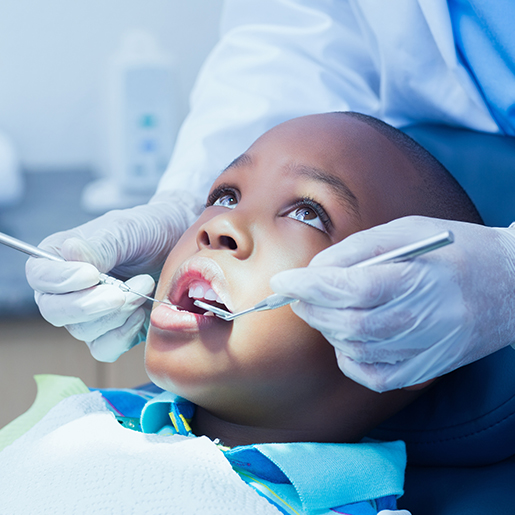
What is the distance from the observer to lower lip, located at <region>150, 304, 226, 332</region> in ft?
2.46

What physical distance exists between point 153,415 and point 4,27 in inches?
69.4

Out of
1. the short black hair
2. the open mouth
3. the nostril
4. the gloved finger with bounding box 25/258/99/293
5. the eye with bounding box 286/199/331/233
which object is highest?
the short black hair

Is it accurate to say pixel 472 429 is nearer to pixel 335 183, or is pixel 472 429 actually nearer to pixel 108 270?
pixel 335 183

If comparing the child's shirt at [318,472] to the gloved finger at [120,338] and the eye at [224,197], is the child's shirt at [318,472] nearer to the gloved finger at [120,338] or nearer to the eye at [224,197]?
the gloved finger at [120,338]

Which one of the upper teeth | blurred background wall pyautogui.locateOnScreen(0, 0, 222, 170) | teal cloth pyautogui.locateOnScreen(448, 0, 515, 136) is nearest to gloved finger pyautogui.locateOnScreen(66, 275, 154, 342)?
the upper teeth

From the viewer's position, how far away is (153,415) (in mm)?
857

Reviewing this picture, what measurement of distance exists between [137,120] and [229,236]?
4.17 feet

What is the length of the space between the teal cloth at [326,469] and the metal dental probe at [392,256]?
0.17 metres

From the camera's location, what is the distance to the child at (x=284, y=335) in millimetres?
733

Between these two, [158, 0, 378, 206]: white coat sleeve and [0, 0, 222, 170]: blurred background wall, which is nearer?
[158, 0, 378, 206]: white coat sleeve

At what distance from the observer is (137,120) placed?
191 centimetres

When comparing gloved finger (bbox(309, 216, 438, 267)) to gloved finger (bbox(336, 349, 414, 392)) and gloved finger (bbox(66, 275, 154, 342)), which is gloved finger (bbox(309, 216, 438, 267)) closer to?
gloved finger (bbox(336, 349, 414, 392))

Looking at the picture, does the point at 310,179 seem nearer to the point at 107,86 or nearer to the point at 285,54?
the point at 285,54

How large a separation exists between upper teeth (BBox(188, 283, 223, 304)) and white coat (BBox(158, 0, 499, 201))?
1.46 ft
